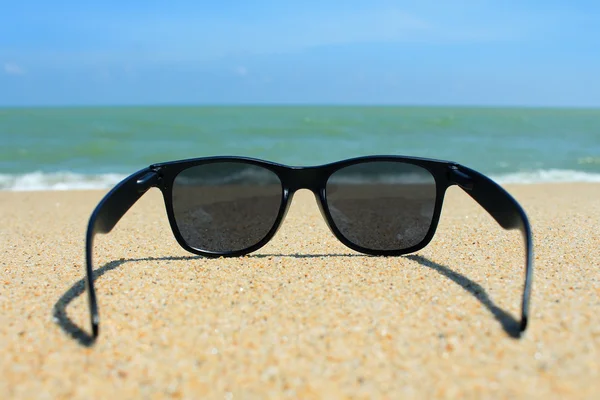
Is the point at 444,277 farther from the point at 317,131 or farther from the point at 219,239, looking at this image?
the point at 317,131

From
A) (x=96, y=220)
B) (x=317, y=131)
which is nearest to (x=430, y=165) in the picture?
(x=96, y=220)

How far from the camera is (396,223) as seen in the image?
2.27m

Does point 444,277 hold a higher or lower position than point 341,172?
lower

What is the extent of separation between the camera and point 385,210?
239 centimetres

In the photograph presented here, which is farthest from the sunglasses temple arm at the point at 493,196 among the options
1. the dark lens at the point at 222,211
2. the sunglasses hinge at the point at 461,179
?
the dark lens at the point at 222,211

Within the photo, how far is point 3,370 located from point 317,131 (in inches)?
719

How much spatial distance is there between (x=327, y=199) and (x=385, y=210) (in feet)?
1.09

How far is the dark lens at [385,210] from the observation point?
222 centimetres

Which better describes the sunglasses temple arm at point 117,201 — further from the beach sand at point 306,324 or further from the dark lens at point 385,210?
the dark lens at point 385,210

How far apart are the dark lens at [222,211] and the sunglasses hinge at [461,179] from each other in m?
0.73

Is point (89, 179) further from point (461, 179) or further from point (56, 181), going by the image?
point (461, 179)

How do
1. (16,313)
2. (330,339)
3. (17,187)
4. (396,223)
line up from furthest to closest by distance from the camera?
1. (17,187)
2. (396,223)
3. (16,313)
4. (330,339)

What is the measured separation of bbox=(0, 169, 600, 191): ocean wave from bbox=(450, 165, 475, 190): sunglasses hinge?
6811 mm

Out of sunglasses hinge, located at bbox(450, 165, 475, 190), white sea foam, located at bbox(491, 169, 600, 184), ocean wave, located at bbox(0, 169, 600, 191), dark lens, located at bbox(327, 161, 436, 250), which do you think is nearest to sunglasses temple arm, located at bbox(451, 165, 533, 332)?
sunglasses hinge, located at bbox(450, 165, 475, 190)
